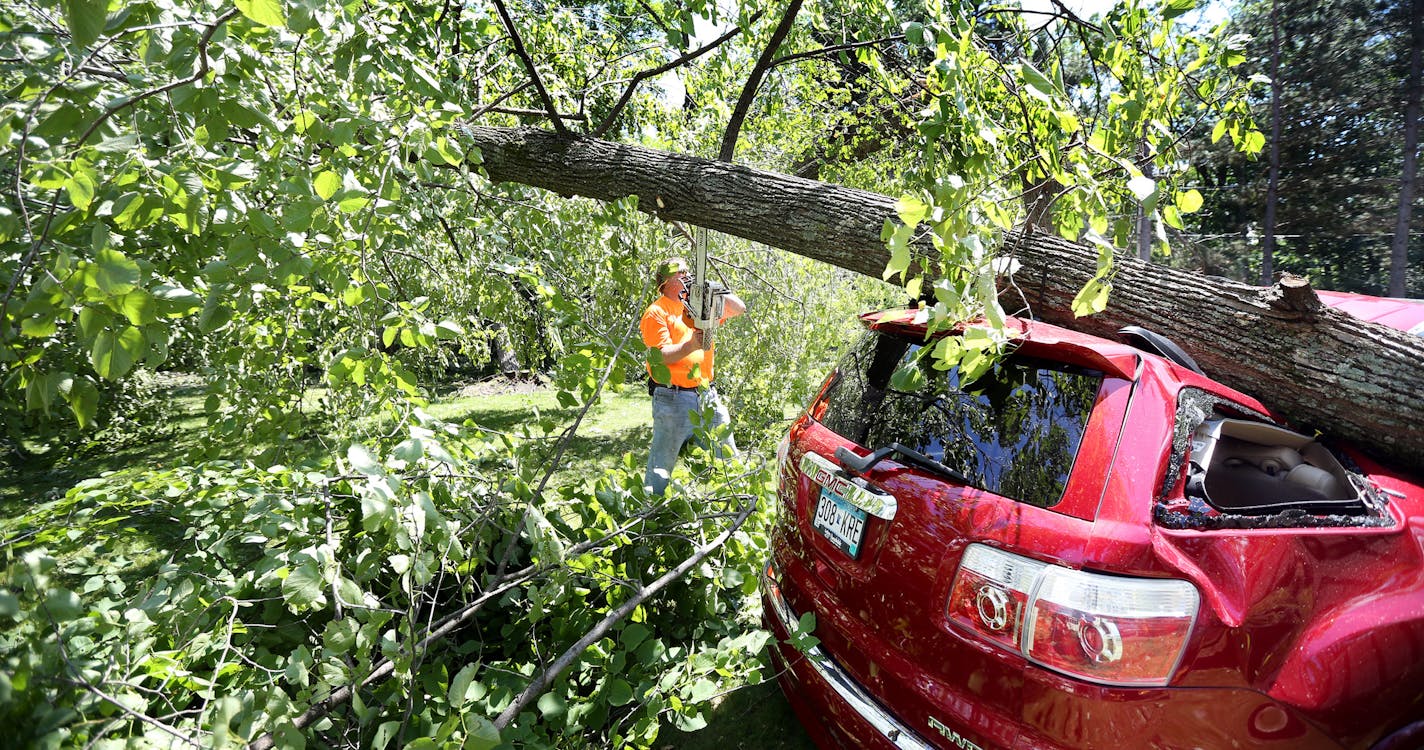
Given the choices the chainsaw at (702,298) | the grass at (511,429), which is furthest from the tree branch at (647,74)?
the grass at (511,429)

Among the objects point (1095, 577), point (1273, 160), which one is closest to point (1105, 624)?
point (1095, 577)

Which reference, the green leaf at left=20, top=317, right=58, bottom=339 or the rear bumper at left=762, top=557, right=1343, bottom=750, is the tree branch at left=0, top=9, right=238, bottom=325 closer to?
the green leaf at left=20, top=317, right=58, bottom=339

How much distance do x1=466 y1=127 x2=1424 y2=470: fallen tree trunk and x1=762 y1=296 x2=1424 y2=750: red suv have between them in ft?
0.83

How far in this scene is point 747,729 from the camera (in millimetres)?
2695

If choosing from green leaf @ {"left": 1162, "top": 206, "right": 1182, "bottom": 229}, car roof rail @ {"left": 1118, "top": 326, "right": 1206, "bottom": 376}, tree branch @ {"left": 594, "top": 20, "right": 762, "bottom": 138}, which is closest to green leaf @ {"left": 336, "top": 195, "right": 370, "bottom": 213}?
green leaf @ {"left": 1162, "top": 206, "right": 1182, "bottom": 229}

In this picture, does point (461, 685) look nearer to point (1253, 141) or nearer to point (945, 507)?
point (945, 507)

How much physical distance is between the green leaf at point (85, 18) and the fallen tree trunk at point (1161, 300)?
131 cm

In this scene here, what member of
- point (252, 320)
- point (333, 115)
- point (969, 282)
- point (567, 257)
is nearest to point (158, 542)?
point (252, 320)

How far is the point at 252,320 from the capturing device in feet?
9.32

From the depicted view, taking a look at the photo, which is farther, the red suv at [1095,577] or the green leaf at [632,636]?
the green leaf at [632,636]

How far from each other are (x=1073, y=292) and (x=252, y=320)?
144 inches

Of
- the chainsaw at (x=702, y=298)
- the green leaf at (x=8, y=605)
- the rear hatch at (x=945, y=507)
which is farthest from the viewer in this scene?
the chainsaw at (x=702, y=298)

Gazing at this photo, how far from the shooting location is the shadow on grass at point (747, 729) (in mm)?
2611

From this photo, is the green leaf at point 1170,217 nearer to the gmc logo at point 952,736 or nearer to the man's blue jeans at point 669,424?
the gmc logo at point 952,736
